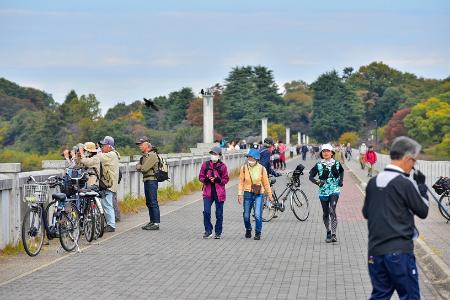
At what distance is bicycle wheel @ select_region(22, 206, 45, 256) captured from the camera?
1338cm

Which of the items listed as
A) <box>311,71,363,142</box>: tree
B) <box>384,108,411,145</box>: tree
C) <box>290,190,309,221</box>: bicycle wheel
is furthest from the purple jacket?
<box>311,71,363,142</box>: tree

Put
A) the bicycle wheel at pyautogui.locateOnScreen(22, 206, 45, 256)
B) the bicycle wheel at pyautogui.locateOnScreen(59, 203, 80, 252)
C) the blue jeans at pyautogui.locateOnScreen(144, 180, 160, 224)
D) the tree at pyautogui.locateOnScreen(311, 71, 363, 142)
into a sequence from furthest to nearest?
the tree at pyautogui.locateOnScreen(311, 71, 363, 142), the blue jeans at pyautogui.locateOnScreen(144, 180, 160, 224), the bicycle wheel at pyautogui.locateOnScreen(59, 203, 80, 252), the bicycle wheel at pyautogui.locateOnScreen(22, 206, 45, 256)

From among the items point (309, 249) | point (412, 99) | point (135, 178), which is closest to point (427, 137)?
point (412, 99)

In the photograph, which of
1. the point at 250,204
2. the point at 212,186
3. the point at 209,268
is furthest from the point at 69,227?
the point at 250,204

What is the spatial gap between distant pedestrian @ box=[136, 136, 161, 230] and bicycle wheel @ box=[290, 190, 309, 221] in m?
3.45

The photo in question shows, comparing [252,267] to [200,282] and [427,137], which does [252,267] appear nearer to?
[200,282]

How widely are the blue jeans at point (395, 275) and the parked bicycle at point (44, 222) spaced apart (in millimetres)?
7359

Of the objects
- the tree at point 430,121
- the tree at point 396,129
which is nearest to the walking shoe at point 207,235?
the tree at point 430,121


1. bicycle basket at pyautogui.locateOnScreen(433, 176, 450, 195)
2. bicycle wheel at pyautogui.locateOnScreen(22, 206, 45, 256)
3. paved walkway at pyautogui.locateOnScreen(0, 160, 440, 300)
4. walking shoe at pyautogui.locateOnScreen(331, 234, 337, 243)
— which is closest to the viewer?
→ paved walkway at pyautogui.locateOnScreen(0, 160, 440, 300)

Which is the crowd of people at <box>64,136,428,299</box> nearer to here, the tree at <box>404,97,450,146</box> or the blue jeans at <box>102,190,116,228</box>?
the blue jeans at <box>102,190,116,228</box>

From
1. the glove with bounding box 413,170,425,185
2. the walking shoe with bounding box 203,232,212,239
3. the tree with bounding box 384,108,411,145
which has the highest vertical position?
the tree with bounding box 384,108,411,145

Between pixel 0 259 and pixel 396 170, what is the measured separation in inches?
304

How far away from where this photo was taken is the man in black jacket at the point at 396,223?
6.86m

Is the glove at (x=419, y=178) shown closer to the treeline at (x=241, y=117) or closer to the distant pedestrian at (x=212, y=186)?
the distant pedestrian at (x=212, y=186)
